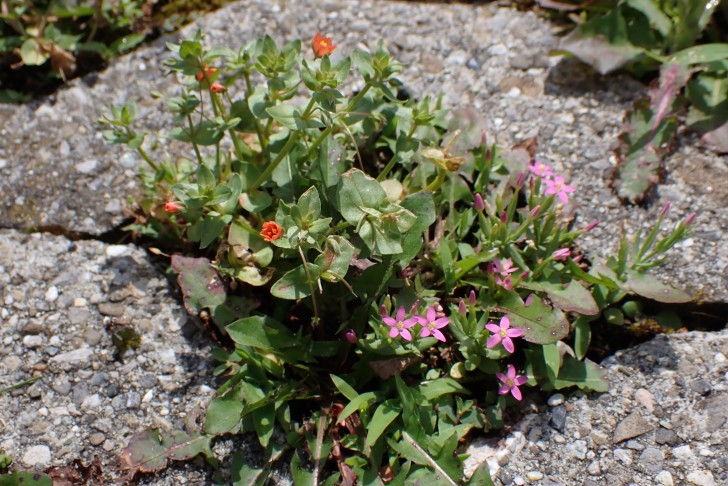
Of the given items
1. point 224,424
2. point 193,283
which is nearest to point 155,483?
point 224,424

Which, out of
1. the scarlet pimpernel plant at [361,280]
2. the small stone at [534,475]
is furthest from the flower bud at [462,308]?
the small stone at [534,475]

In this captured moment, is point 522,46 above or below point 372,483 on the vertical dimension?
above

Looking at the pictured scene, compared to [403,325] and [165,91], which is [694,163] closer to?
[403,325]

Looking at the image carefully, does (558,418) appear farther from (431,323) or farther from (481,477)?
(431,323)

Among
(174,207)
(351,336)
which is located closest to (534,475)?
(351,336)

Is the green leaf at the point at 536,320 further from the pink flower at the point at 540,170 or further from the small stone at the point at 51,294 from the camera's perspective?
the small stone at the point at 51,294

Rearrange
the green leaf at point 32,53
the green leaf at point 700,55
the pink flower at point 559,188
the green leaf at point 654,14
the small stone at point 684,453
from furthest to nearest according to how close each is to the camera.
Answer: the green leaf at point 32,53
the green leaf at point 654,14
the green leaf at point 700,55
the pink flower at point 559,188
the small stone at point 684,453
